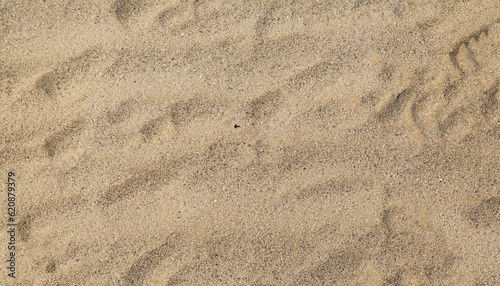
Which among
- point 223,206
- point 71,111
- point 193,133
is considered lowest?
point 223,206

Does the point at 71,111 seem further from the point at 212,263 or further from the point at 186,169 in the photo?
the point at 212,263

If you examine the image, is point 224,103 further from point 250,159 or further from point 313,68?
point 313,68

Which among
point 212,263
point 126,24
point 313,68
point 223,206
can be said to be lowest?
point 212,263

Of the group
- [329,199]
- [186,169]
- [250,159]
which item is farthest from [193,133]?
[329,199]

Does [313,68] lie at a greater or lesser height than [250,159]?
greater

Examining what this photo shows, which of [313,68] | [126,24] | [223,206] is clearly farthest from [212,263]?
[126,24]

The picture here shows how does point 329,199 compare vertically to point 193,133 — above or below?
below
